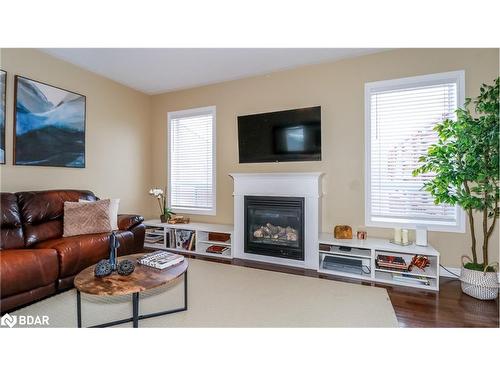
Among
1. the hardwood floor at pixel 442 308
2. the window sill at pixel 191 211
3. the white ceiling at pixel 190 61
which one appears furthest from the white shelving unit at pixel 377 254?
the white ceiling at pixel 190 61

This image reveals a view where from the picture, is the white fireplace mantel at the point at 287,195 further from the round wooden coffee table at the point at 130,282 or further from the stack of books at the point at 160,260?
the round wooden coffee table at the point at 130,282

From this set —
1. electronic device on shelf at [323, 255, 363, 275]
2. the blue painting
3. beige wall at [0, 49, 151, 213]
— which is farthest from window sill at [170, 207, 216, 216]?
electronic device on shelf at [323, 255, 363, 275]

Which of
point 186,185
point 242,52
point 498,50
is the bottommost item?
point 186,185

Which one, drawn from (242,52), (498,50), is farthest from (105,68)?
(498,50)

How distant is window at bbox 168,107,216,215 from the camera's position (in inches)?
155

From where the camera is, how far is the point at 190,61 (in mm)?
3113

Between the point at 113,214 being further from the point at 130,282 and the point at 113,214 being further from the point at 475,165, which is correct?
the point at 475,165

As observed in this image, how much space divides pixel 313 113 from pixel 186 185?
2.42 meters

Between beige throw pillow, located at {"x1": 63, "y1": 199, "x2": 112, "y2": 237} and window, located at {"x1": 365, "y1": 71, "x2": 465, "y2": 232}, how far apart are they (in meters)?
3.19

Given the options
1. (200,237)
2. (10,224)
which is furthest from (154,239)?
(10,224)

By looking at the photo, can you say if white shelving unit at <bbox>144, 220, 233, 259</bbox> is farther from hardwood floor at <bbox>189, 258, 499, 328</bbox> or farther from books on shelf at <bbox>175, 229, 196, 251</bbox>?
hardwood floor at <bbox>189, 258, 499, 328</bbox>
